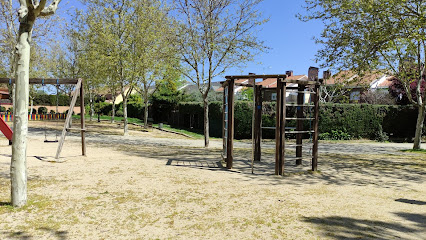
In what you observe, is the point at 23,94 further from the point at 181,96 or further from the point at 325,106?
the point at 181,96

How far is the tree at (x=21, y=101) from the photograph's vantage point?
4.66m

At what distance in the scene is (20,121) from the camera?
4.71 metres

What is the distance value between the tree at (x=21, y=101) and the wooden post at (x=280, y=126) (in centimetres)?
499

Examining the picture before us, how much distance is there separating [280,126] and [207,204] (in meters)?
3.29

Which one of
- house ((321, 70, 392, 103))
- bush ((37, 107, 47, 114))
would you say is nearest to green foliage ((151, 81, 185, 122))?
house ((321, 70, 392, 103))

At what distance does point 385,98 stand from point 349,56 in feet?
90.7

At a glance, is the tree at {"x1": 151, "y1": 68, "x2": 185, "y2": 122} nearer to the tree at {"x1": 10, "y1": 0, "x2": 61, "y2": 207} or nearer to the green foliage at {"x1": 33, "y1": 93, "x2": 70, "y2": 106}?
the green foliage at {"x1": 33, "y1": 93, "x2": 70, "y2": 106}

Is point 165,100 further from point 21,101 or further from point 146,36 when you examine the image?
point 21,101

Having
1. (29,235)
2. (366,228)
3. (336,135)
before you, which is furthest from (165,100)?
(366,228)

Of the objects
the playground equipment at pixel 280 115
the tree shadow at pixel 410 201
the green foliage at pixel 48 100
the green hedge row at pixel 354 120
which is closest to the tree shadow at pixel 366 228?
the tree shadow at pixel 410 201

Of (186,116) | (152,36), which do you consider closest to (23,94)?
(152,36)

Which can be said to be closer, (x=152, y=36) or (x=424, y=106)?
(x=424, y=106)

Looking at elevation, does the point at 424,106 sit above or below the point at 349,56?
below

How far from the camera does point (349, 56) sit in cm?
1125
